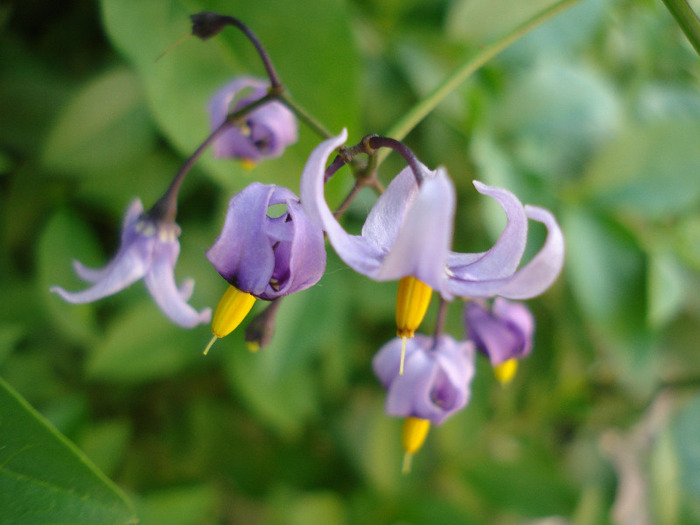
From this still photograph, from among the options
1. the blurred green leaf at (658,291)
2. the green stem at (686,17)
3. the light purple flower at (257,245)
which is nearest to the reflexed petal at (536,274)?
the light purple flower at (257,245)

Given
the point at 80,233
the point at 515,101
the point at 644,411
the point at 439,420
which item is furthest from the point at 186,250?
the point at 644,411

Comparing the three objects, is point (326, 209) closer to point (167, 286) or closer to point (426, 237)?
point (426, 237)

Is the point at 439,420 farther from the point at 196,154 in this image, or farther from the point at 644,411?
the point at 644,411

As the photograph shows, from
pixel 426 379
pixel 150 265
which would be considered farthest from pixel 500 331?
pixel 150 265

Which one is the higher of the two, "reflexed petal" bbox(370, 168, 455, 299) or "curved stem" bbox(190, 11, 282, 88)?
"curved stem" bbox(190, 11, 282, 88)

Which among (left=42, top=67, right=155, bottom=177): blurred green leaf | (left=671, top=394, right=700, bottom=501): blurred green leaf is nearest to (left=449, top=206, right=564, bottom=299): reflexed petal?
(left=42, top=67, right=155, bottom=177): blurred green leaf

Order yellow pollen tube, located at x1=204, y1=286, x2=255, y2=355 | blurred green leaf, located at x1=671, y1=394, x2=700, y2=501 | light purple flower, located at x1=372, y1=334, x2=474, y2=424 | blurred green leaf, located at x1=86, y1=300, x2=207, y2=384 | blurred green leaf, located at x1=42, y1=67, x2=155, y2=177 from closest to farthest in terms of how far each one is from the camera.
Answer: yellow pollen tube, located at x1=204, y1=286, x2=255, y2=355 → light purple flower, located at x1=372, y1=334, x2=474, y2=424 → blurred green leaf, located at x1=42, y1=67, x2=155, y2=177 → blurred green leaf, located at x1=86, y1=300, x2=207, y2=384 → blurred green leaf, located at x1=671, y1=394, x2=700, y2=501

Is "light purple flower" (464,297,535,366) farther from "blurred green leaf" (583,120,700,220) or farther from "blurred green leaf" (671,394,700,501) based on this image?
"blurred green leaf" (671,394,700,501)
